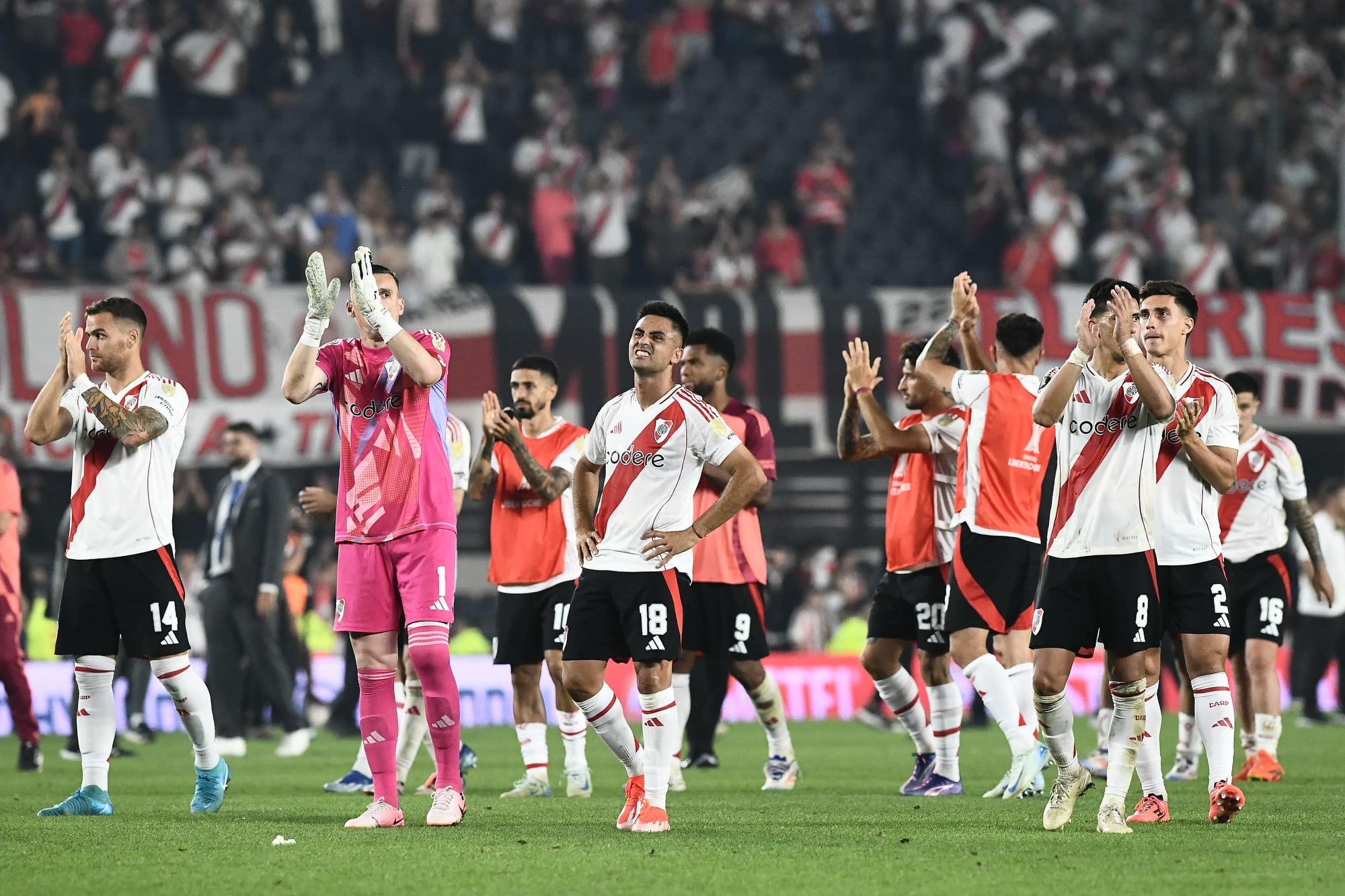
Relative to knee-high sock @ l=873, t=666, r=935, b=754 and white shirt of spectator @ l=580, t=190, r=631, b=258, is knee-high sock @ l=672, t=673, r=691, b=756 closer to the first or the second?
knee-high sock @ l=873, t=666, r=935, b=754

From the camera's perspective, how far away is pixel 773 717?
36.6 feet

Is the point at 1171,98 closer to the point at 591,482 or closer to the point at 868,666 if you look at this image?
the point at 868,666

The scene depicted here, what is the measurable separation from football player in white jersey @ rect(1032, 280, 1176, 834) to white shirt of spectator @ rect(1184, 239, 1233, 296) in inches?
651

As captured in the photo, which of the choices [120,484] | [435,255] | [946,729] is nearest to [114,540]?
[120,484]

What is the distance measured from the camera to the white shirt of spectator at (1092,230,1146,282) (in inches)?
944

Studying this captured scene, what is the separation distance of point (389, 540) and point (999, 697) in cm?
364

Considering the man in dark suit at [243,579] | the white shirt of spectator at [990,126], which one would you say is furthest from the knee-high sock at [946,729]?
the white shirt of spectator at [990,126]

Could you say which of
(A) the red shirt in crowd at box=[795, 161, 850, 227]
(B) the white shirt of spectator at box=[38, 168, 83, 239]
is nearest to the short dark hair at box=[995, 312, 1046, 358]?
(A) the red shirt in crowd at box=[795, 161, 850, 227]

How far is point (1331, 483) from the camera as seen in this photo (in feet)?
60.5

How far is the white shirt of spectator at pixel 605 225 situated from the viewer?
23.2 meters

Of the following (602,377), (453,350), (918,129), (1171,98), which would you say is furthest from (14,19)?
(1171,98)

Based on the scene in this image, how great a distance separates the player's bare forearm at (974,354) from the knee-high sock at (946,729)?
1.92 metres

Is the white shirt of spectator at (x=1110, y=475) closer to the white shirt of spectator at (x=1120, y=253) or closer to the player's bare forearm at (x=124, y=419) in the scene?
the player's bare forearm at (x=124, y=419)

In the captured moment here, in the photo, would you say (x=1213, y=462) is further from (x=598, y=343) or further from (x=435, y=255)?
(x=435, y=255)
